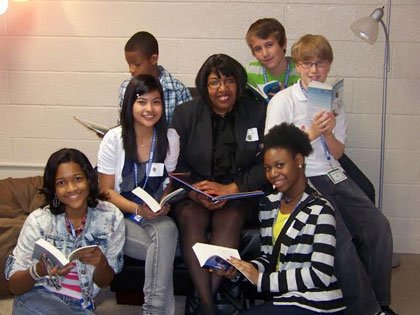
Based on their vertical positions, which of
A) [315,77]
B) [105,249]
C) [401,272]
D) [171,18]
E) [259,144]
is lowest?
[401,272]

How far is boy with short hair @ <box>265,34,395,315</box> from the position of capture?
273 centimetres

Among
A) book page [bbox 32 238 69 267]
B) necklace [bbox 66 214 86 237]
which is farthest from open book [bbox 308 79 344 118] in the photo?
book page [bbox 32 238 69 267]

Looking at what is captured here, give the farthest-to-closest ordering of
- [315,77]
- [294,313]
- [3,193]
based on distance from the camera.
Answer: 1. [3,193]
2. [315,77]
3. [294,313]

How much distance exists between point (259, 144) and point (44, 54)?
1718 mm

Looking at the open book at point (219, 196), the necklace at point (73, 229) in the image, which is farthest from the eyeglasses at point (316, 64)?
the necklace at point (73, 229)

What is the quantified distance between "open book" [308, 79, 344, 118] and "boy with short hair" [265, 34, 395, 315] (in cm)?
3

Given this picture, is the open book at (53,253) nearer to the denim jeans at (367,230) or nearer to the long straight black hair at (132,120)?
the long straight black hair at (132,120)

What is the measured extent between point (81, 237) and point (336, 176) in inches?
50.1

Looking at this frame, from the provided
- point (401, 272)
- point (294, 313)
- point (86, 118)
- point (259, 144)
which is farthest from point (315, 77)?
point (86, 118)

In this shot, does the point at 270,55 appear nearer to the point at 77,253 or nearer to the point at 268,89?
the point at 268,89

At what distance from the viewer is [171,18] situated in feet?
11.9

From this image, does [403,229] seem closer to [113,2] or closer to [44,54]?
[113,2]

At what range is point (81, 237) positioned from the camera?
7.74ft

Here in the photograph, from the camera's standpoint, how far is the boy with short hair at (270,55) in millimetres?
2998
